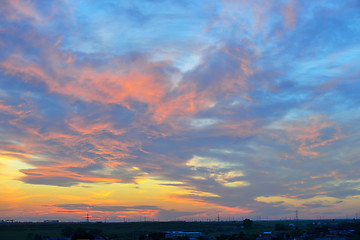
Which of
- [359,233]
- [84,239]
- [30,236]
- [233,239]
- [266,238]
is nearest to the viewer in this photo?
[84,239]

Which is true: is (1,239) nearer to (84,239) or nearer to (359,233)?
(84,239)

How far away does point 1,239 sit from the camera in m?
145

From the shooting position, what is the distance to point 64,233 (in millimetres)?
167375

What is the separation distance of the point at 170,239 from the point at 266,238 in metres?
37.7

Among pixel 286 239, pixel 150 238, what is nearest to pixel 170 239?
pixel 150 238

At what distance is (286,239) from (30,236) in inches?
4204

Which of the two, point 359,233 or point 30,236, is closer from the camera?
point 30,236

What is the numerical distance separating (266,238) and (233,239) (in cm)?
1676

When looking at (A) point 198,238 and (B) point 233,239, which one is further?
(A) point 198,238

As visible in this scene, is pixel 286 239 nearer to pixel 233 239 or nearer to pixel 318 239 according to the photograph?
pixel 318 239

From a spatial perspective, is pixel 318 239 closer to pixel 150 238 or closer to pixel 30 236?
pixel 150 238

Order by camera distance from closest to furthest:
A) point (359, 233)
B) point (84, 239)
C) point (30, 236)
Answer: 1. point (84, 239)
2. point (30, 236)
3. point (359, 233)

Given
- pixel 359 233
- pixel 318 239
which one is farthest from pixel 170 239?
pixel 359 233

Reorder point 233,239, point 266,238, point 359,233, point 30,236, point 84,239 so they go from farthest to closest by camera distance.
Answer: point 359,233 → point 30,236 → point 266,238 → point 233,239 → point 84,239
